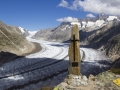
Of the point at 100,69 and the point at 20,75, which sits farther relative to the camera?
the point at 100,69

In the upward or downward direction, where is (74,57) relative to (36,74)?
upward

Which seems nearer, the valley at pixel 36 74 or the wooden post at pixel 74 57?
the wooden post at pixel 74 57

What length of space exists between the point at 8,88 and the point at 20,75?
6746 millimetres

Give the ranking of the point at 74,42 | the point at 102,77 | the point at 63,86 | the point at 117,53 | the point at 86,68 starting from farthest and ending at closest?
the point at 117,53 < the point at 86,68 < the point at 74,42 < the point at 102,77 < the point at 63,86

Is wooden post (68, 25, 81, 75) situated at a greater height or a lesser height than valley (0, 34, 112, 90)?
greater

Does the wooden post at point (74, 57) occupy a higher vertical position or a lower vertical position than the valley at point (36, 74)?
higher

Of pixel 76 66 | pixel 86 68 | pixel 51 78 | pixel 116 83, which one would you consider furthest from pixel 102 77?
pixel 86 68

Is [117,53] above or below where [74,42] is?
below

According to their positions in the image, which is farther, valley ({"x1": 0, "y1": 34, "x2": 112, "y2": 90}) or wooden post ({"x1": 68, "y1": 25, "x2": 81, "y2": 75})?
valley ({"x1": 0, "y1": 34, "x2": 112, "y2": 90})

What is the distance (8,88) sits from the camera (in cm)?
3003

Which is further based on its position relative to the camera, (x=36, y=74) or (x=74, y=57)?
(x=36, y=74)

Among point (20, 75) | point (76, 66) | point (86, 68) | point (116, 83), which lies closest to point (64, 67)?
point (86, 68)

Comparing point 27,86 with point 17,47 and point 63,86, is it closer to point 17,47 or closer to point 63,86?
point 63,86

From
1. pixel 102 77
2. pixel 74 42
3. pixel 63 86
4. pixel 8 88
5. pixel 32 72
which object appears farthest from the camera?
pixel 32 72
